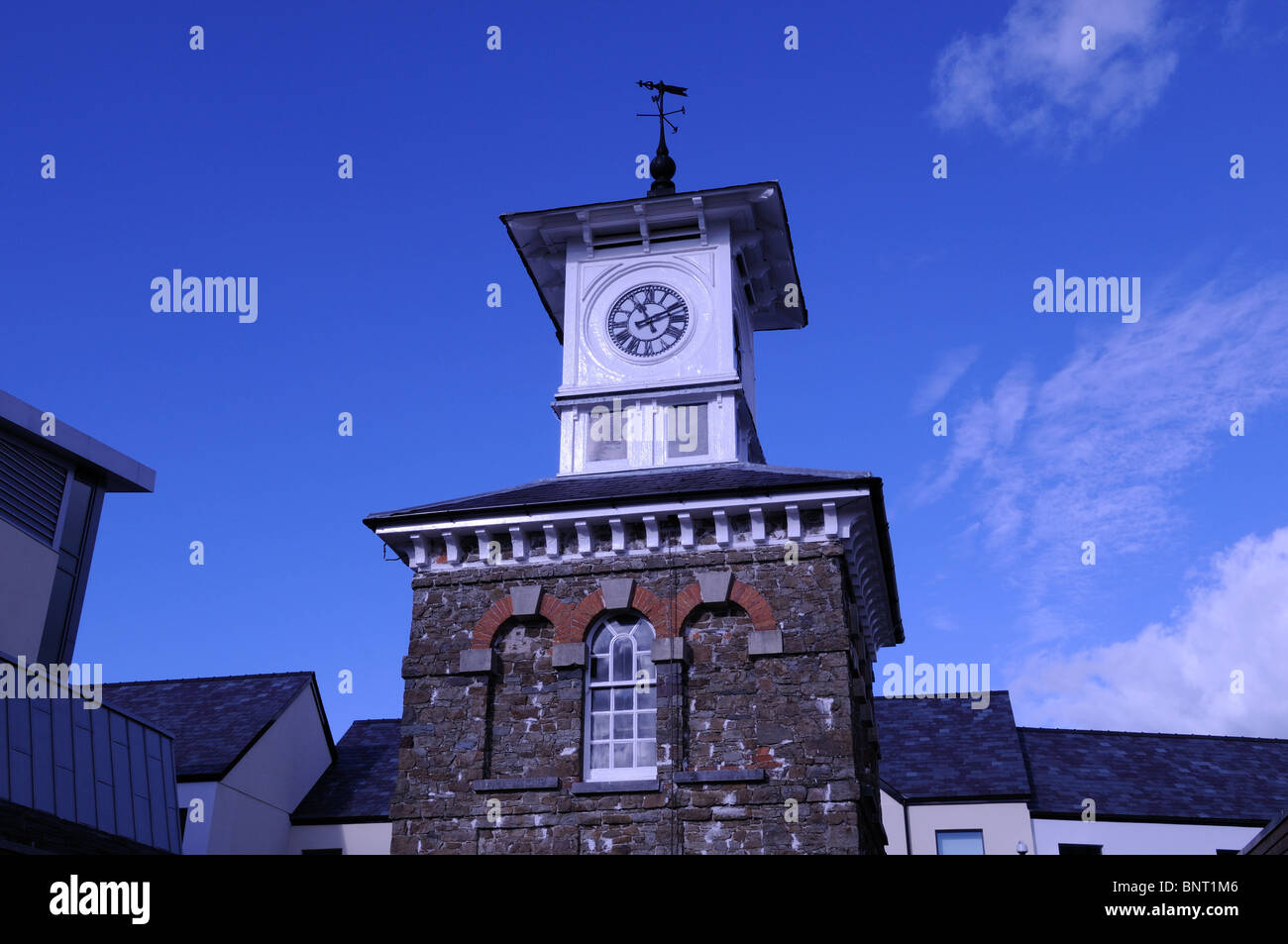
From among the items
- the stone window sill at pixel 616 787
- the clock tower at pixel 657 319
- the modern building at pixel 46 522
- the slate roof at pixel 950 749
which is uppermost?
the clock tower at pixel 657 319

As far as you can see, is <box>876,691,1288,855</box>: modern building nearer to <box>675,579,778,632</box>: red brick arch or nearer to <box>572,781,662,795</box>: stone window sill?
<box>675,579,778,632</box>: red brick arch

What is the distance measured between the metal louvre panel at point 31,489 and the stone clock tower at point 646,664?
5.58 metres

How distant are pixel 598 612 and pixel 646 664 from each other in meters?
0.99

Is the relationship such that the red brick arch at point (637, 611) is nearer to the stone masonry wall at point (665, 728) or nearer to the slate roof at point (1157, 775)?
the stone masonry wall at point (665, 728)

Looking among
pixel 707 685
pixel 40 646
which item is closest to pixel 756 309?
pixel 707 685

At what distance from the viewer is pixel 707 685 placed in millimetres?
16609

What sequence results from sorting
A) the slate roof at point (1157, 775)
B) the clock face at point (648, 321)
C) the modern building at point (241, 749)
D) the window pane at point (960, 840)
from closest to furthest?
the clock face at point (648, 321)
the modern building at point (241, 749)
the window pane at point (960, 840)
the slate roof at point (1157, 775)

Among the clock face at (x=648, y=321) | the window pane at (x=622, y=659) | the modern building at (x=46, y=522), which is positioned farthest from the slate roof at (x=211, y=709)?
the clock face at (x=648, y=321)

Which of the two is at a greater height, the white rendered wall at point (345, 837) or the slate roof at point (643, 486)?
the slate roof at point (643, 486)

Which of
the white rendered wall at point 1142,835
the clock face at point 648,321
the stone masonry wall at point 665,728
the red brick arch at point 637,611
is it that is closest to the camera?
the stone masonry wall at point 665,728

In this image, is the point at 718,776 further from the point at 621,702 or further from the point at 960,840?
the point at 960,840

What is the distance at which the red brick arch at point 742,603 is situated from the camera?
16703 millimetres
